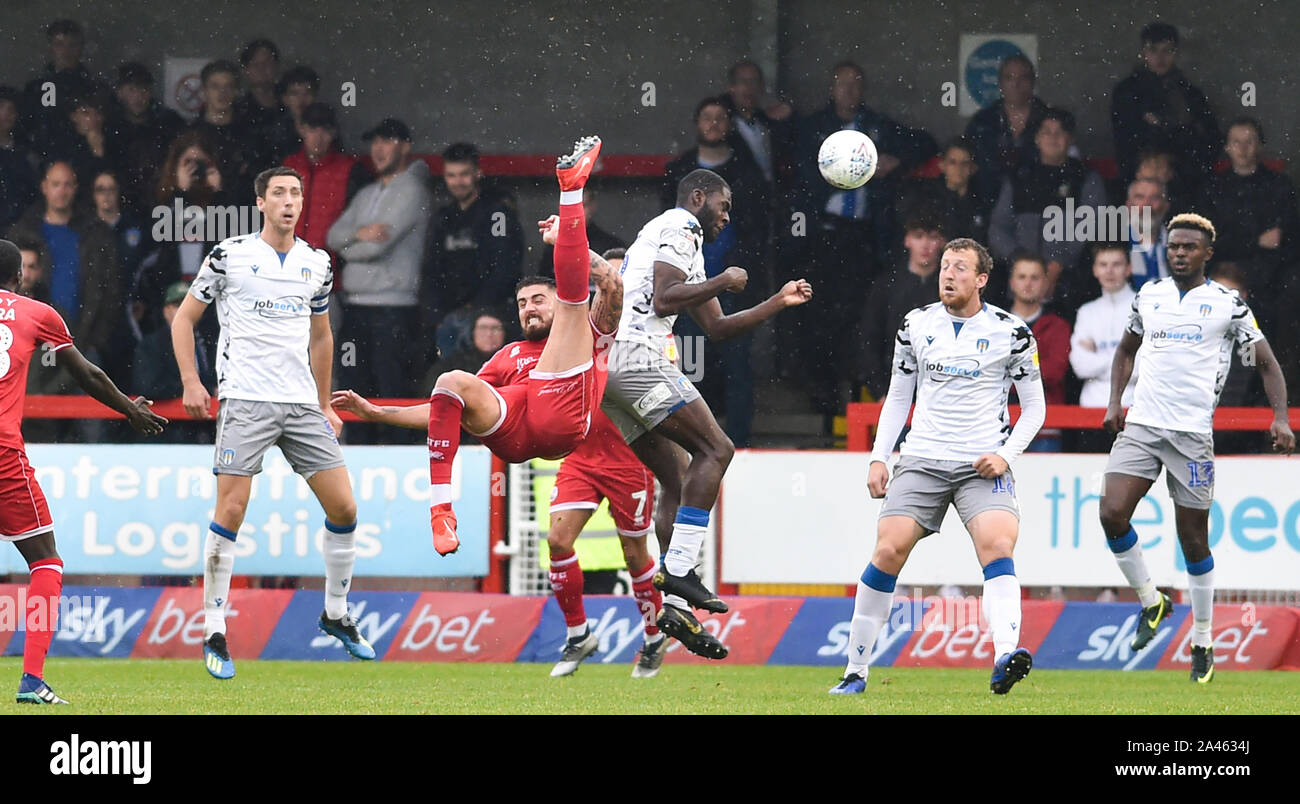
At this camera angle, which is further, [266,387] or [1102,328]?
[1102,328]

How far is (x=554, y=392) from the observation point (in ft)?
27.1

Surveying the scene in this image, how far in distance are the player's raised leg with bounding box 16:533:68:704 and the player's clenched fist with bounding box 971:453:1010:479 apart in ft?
13.1

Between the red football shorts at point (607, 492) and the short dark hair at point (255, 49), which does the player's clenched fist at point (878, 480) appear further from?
the short dark hair at point (255, 49)

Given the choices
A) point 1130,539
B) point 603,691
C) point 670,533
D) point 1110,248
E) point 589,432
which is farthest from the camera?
point 1110,248

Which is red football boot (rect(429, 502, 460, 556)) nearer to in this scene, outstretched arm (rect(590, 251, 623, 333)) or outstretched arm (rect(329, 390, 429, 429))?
outstretched arm (rect(329, 390, 429, 429))

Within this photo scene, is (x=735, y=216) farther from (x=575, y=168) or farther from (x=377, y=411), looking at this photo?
(x=377, y=411)

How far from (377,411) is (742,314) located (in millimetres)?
1755

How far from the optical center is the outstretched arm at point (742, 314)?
841 cm

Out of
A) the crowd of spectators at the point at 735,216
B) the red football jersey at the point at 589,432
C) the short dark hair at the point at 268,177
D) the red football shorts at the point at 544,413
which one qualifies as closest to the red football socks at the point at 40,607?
the red football shorts at the point at 544,413

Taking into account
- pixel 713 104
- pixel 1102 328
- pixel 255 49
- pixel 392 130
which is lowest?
pixel 1102 328

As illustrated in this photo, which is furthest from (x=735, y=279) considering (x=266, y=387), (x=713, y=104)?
(x=713, y=104)

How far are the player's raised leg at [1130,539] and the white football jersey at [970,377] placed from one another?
1805 millimetres

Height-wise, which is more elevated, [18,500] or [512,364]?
[512,364]

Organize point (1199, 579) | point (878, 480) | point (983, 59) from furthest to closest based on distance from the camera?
point (983, 59), point (1199, 579), point (878, 480)
